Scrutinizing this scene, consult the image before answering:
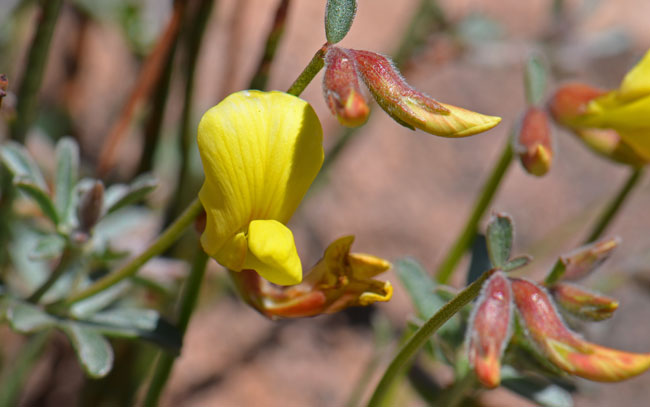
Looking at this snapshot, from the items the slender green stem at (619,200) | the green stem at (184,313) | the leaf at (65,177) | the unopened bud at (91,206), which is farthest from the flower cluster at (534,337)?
the leaf at (65,177)

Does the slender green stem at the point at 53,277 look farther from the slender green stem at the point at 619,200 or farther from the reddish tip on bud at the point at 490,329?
the slender green stem at the point at 619,200

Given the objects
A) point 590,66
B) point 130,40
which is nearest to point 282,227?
point 130,40

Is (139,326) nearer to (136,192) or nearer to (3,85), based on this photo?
(136,192)

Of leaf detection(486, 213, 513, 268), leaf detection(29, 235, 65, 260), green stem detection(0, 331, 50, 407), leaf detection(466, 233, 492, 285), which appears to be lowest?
green stem detection(0, 331, 50, 407)

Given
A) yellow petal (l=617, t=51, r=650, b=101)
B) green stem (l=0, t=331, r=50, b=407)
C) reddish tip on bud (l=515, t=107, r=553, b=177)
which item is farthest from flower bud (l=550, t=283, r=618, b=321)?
green stem (l=0, t=331, r=50, b=407)

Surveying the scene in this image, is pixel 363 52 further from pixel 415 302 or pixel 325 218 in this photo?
pixel 325 218

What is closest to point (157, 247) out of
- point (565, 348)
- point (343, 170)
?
point (565, 348)

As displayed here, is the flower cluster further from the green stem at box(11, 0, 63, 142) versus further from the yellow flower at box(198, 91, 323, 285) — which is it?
the green stem at box(11, 0, 63, 142)
